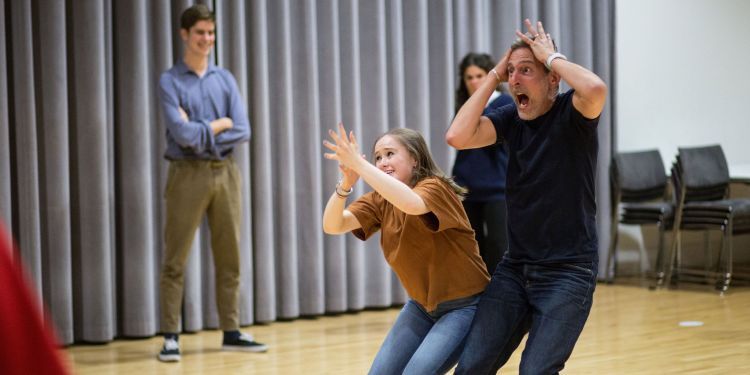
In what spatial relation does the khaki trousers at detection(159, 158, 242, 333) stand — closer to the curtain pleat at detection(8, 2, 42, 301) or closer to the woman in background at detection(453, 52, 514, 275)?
the curtain pleat at detection(8, 2, 42, 301)

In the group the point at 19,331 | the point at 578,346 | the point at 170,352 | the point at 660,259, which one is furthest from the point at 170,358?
the point at 19,331

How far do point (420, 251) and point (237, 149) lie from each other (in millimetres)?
3007

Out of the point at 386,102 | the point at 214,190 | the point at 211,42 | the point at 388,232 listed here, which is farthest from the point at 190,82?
the point at 388,232

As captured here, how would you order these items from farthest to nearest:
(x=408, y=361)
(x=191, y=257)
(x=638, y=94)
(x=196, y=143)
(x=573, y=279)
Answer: (x=638, y=94) → (x=191, y=257) → (x=196, y=143) → (x=408, y=361) → (x=573, y=279)

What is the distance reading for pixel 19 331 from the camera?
0.98 meters

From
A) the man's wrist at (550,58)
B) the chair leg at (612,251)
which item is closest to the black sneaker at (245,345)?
the man's wrist at (550,58)

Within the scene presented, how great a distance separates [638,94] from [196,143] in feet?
13.6

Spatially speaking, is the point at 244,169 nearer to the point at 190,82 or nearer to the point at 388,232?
the point at 190,82

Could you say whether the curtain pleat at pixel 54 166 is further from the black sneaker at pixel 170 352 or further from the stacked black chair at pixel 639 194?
the stacked black chair at pixel 639 194

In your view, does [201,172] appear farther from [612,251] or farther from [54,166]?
[612,251]

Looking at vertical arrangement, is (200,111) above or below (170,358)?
above

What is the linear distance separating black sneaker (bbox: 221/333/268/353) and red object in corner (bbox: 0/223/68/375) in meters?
4.23

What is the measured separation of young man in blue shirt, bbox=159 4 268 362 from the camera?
16.4 ft

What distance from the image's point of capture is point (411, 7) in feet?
21.5
